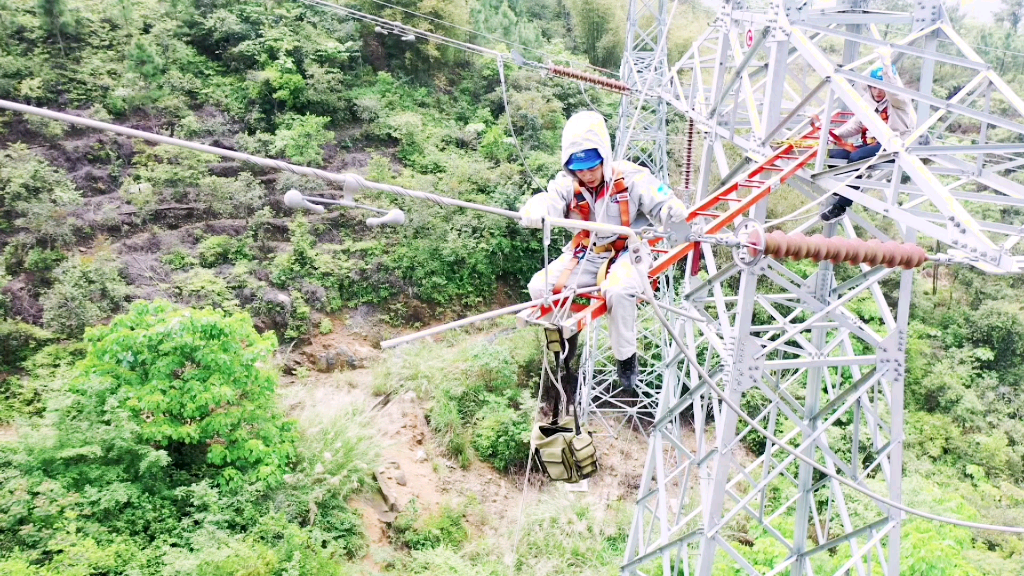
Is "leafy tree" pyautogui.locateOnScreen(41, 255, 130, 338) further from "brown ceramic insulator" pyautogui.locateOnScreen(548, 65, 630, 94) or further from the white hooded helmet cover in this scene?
the white hooded helmet cover

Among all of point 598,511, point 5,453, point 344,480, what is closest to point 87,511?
point 5,453

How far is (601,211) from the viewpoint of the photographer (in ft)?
17.1

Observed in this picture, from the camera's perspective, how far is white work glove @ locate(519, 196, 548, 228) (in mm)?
4617

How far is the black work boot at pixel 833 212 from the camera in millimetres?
6268

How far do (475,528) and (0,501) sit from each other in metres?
6.90

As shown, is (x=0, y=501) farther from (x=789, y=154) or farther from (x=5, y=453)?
(x=789, y=154)

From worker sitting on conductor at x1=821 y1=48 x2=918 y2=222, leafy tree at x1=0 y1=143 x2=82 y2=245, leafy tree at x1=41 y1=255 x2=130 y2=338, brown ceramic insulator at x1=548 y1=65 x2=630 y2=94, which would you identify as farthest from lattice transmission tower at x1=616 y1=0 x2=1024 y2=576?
leafy tree at x1=0 y1=143 x2=82 y2=245

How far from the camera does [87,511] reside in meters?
8.16

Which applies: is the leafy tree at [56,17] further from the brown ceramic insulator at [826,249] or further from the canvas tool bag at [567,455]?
the brown ceramic insulator at [826,249]

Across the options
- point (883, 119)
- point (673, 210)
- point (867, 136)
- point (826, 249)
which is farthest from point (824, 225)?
point (673, 210)

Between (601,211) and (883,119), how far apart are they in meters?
2.91

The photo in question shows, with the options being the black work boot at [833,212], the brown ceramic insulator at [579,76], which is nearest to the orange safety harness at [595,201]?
the black work boot at [833,212]

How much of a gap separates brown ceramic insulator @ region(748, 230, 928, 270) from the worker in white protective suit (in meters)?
0.77

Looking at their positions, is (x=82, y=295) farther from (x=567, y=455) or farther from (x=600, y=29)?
(x=600, y=29)
